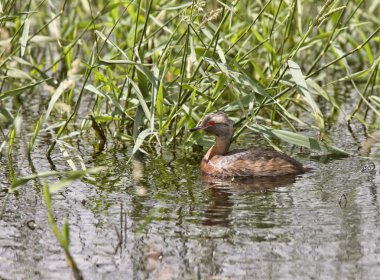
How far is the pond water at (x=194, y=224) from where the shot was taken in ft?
19.6

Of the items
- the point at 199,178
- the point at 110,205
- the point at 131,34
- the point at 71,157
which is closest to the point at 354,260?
the point at 110,205

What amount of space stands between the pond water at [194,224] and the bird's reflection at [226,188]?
0.04 ft

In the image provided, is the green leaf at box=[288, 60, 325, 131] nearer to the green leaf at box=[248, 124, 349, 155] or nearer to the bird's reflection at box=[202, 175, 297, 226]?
the green leaf at box=[248, 124, 349, 155]

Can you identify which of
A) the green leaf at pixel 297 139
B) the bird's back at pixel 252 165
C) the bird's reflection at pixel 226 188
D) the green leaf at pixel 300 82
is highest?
the green leaf at pixel 300 82

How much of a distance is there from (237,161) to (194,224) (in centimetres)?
202

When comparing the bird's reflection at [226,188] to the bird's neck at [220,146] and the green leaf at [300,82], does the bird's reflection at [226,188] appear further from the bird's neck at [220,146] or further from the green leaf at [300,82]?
the green leaf at [300,82]

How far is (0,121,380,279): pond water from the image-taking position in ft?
19.6

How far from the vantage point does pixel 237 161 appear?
8875mm

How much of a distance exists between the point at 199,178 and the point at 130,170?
1.88 ft

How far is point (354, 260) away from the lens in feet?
19.9

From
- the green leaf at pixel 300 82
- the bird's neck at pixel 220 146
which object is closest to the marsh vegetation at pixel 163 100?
the green leaf at pixel 300 82

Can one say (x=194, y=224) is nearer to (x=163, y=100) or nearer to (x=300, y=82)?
(x=300, y=82)

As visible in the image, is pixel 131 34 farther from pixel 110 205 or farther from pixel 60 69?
pixel 110 205

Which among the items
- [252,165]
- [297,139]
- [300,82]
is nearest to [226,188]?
[252,165]
